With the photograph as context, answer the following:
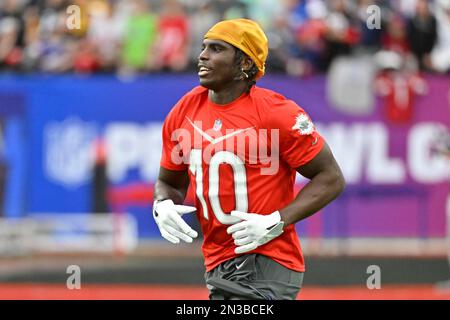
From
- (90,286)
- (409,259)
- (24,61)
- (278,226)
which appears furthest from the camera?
(24,61)

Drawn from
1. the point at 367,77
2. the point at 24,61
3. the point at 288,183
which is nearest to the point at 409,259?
the point at 367,77

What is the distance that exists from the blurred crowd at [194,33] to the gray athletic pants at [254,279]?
7.88 m

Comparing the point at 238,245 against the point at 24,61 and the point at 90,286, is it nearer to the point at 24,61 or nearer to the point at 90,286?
the point at 90,286

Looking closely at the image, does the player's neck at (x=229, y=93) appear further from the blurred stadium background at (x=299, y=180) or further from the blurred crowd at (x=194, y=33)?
the blurred crowd at (x=194, y=33)

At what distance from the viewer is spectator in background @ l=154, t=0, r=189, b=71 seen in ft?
45.5

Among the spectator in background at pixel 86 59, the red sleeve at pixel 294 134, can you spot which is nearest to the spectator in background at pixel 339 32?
the spectator in background at pixel 86 59

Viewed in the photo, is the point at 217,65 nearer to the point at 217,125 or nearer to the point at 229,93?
the point at 229,93

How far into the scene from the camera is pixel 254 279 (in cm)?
573

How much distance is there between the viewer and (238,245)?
568cm

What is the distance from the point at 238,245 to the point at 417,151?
7.99 metres

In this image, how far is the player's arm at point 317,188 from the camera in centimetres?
564

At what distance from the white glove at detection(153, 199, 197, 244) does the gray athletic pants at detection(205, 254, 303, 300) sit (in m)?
0.25

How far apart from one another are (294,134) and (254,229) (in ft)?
1.77

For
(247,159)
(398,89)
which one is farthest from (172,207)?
(398,89)
